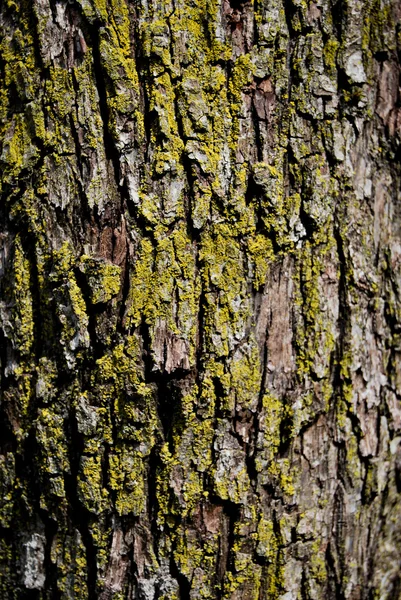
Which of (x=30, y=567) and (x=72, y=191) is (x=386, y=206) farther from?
(x=30, y=567)

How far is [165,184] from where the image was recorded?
4.25ft

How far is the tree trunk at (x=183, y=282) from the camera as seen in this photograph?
130cm

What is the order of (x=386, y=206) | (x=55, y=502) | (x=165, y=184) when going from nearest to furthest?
(x=165, y=184) < (x=55, y=502) < (x=386, y=206)

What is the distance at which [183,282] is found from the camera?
1.32m

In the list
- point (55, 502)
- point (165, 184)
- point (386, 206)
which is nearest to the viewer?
point (165, 184)

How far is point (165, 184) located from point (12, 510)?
35.9 inches

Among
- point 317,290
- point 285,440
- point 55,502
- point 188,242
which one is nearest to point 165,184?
point 188,242

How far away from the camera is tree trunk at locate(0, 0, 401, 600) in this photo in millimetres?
1298

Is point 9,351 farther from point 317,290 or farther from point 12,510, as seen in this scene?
point 317,290

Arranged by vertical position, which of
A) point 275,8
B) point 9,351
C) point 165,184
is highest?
point 275,8

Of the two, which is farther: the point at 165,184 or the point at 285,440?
the point at 285,440

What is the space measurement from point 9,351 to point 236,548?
74 cm

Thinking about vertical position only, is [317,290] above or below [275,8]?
below

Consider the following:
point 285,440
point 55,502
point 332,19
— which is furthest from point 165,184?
point 55,502
